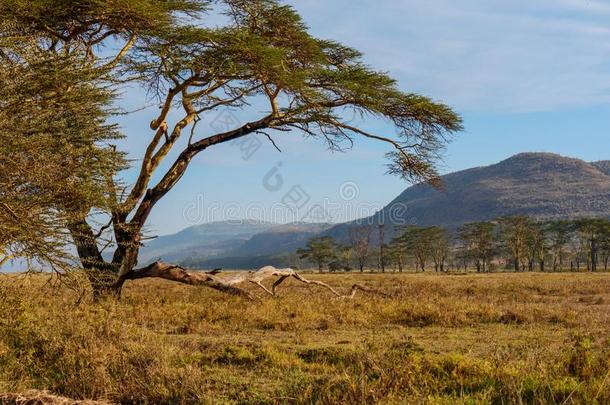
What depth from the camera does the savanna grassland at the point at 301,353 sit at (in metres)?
5.77

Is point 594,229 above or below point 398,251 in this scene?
above

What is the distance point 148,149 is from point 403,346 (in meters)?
9.97

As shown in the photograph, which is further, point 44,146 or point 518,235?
point 518,235

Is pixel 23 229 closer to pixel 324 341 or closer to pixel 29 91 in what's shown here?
pixel 29 91

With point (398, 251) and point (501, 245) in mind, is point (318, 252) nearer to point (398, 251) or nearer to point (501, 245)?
point (398, 251)

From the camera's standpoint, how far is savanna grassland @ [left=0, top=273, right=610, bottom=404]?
5773 mm

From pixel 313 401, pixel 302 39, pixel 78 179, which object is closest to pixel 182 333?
pixel 78 179

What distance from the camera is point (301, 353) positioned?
28.2 feet

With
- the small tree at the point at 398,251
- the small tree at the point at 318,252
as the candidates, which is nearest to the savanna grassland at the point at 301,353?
the small tree at the point at 398,251

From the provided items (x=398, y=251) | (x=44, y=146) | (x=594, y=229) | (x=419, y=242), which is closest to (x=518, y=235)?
(x=594, y=229)

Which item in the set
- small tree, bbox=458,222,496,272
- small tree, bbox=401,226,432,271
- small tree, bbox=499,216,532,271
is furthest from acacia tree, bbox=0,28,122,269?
small tree, bbox=401,226,432,271

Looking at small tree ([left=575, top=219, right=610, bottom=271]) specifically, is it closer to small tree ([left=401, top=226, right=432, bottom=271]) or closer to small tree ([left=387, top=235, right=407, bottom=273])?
small tree ([left=401, top=226, right=432, bottom=271])

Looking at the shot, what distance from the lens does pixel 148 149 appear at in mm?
15961

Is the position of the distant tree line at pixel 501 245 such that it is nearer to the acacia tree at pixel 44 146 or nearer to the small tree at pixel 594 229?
the small tree at pixel 594 229
